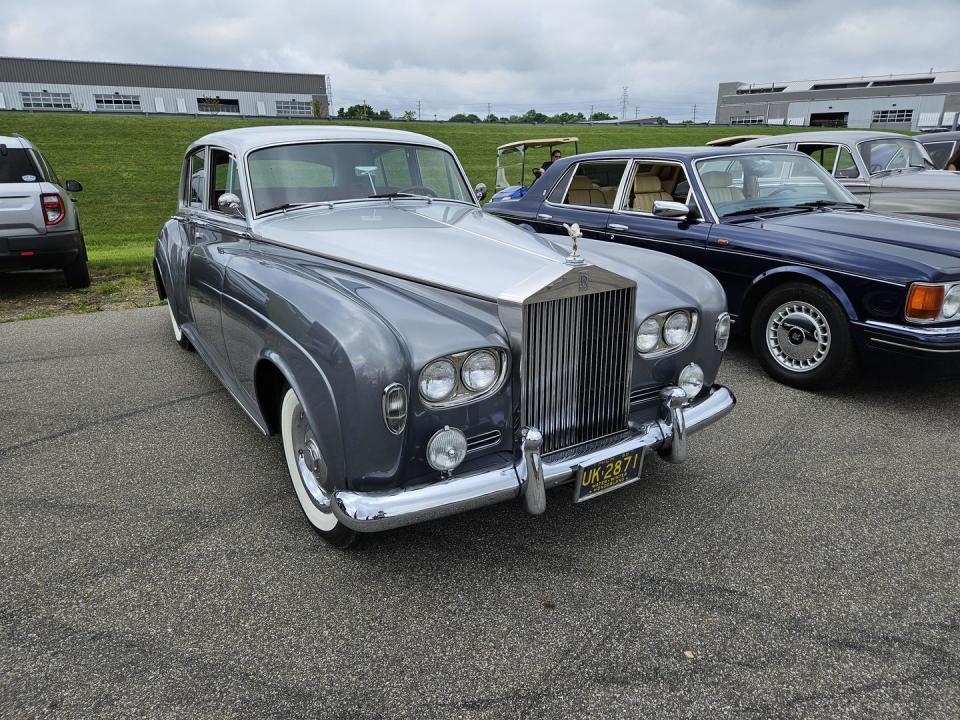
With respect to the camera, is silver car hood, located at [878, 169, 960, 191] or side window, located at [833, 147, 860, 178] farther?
side window, located at [833, 147, 860, 178]

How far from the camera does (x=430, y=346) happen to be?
7.55ft

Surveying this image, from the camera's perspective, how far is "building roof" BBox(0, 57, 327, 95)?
5266cm

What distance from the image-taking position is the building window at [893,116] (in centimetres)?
6612

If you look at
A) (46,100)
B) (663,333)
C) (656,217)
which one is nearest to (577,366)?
(663,333)

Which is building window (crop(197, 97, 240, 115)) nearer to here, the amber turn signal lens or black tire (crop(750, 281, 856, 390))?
black tire (crop(750, 281, 856, 390))

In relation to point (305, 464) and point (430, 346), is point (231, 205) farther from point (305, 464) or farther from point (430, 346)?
point (430, 346)

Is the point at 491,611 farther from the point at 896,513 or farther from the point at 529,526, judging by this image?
the point at 896,513


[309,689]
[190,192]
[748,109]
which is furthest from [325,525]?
[748,109]

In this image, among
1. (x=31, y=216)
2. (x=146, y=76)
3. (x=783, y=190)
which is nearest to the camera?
(x=783, y=190)

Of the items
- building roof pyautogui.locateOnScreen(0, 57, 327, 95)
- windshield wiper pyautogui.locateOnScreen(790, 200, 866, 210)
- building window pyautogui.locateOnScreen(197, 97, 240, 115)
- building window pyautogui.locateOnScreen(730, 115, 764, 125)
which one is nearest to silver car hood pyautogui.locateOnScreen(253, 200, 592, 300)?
windshield wiper pyautogui.locateOnScreen(790, 200, 866, 210)

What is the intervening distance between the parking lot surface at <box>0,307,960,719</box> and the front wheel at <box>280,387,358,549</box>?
0.36ft

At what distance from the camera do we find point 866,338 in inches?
163

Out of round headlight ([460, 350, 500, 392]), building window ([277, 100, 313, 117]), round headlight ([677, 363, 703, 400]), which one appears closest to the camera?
round headlight ([460, 350, 500, 392])

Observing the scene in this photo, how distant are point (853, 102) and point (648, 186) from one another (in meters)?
80.0
